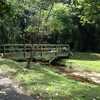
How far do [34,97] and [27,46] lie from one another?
56.1ft

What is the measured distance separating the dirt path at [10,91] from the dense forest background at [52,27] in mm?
7004

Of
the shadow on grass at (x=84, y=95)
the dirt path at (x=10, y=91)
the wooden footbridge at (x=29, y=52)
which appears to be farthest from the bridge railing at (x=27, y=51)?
the shadow on grass at (x=84, y=95)

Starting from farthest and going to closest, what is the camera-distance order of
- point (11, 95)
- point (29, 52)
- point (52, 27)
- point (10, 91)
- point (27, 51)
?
point (52, 27)
point (27, 51)
point (29, 52)
point (10, 91)
point (11, 95)

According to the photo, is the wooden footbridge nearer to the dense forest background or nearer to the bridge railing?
the bridge railing

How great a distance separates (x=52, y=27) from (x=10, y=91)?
26.2 metres

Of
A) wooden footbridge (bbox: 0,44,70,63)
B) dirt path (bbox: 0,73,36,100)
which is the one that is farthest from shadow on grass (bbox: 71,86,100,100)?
wooden footbridge (bbox: 0,44,70,63)

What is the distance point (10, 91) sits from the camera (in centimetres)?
1034

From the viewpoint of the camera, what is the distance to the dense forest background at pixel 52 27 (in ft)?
65.7

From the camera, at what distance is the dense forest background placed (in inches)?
788

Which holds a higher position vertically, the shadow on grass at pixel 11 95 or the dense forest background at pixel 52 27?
the dense forest background at pixel 52 27

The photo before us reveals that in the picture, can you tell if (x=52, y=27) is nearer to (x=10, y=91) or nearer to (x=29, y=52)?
(x=29, y=52)

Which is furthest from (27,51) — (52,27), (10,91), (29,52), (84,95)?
(84,95)

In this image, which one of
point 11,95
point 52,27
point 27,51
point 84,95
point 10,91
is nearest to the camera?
point 11,95

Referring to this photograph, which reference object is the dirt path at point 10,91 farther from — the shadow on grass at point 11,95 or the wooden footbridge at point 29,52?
the wooden footbridge at point 29,52
